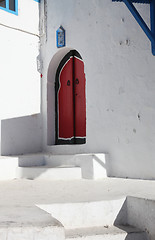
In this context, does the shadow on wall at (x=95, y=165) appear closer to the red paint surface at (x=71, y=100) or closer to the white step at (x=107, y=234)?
the red paint surface at (x=71, y=100)

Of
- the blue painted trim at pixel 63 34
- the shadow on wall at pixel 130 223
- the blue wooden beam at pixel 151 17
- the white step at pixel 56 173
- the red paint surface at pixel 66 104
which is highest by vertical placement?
the blue painted trim at pixel 63 34

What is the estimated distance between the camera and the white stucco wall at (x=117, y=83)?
474 centimetres

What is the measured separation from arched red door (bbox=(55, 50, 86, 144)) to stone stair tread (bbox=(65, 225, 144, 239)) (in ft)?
11.8

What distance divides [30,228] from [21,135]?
4749 mm

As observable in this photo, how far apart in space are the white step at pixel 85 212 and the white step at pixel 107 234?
8cm

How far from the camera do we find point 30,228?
6.46 ft

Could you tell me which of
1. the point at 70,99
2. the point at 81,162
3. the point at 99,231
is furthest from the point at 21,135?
the point at 99,231

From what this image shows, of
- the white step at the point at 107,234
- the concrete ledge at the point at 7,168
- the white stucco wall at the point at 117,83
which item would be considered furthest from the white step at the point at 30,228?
the concrete ledge at the point at 7,168

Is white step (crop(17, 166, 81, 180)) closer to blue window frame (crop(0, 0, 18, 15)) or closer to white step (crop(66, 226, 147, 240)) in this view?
white step (crop(66, 226, 147, 240))

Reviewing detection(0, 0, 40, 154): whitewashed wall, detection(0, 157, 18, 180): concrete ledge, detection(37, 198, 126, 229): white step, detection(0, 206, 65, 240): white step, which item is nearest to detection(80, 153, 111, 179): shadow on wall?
detection(0, 157, 18, 180): concrete ledge

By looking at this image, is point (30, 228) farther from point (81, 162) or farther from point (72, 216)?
point (81, 162)

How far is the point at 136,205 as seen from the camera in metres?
3.06

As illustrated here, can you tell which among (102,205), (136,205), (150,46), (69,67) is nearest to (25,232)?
(102,205)

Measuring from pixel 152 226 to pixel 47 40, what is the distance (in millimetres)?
4951
